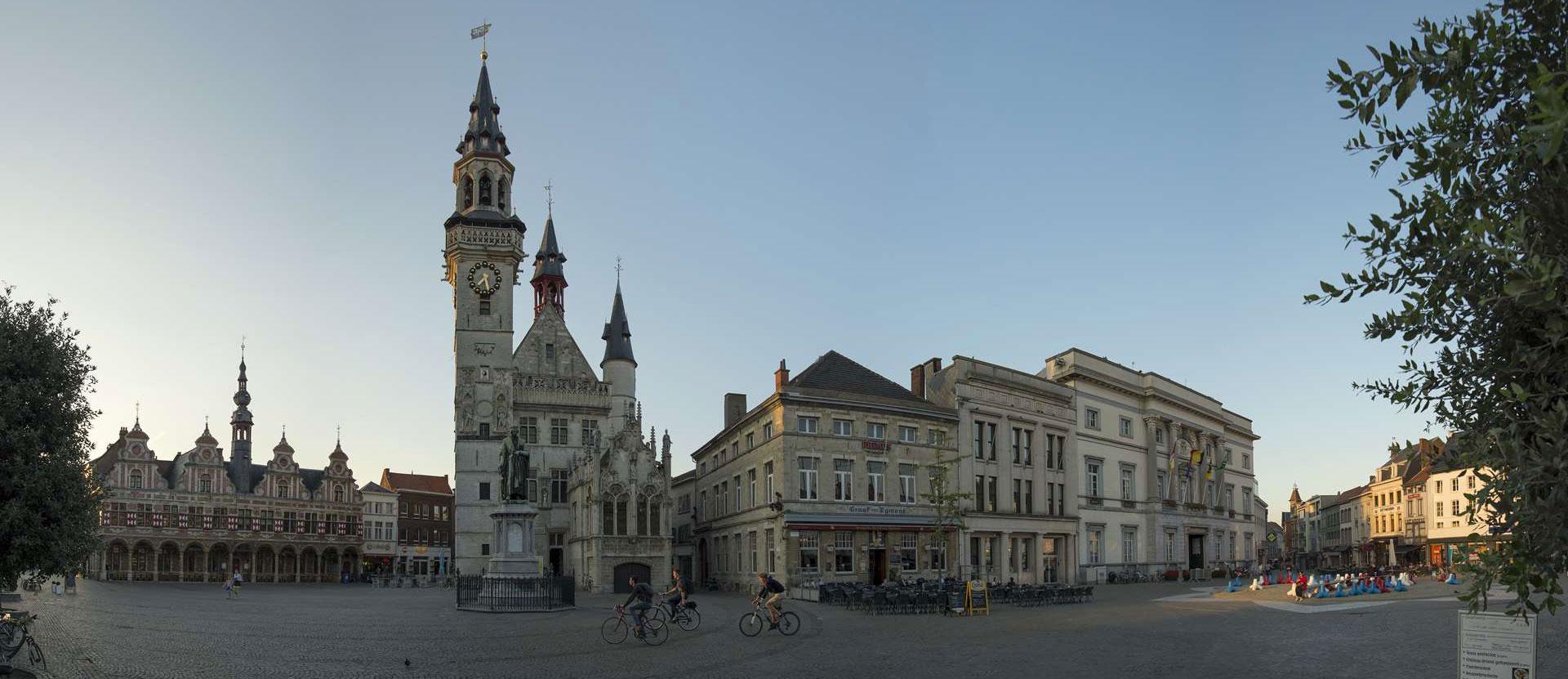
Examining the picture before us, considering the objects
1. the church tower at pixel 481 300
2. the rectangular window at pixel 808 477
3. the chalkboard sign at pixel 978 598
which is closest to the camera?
the chalkboard sign at pixel 978 598

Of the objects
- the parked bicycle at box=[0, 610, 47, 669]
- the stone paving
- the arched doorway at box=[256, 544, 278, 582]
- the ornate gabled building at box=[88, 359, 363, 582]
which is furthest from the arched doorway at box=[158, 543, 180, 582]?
the parked bicycle at box=[0, 610, 47, 669]

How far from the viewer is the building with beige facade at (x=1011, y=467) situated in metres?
50.8

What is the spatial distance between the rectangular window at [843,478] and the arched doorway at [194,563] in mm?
68822

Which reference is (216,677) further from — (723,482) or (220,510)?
(220,510)

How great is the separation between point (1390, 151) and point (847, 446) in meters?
39.4

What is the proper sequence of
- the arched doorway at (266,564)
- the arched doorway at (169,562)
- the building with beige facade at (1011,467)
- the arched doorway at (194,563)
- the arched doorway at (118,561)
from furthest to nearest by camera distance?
the arched doorway at (266,564) → the arched doorway at (194,563) → the arched doorway at (169,562) → the arched doorway at (118,561) → the building with beige facade at (1011,467)

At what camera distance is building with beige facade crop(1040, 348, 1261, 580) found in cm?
5800

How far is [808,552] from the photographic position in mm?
45344

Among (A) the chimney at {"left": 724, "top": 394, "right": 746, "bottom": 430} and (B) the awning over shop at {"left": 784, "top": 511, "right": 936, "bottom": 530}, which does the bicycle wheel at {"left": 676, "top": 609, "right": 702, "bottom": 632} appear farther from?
(A) the chimney at {"left": 724, "top": 394, "right": 746, "bottom": 430}

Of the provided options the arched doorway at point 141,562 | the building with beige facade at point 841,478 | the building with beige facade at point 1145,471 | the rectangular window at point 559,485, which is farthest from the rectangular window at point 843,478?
the arched doorway at point 141,562

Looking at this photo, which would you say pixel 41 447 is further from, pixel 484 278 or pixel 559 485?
pixel 484 278

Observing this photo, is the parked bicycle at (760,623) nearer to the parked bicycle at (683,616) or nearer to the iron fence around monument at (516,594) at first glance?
the parked bicycle at (683,616)

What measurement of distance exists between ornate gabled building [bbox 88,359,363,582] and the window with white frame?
65159 mm

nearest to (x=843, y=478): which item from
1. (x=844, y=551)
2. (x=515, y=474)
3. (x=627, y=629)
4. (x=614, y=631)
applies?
(x=844, y=551)
